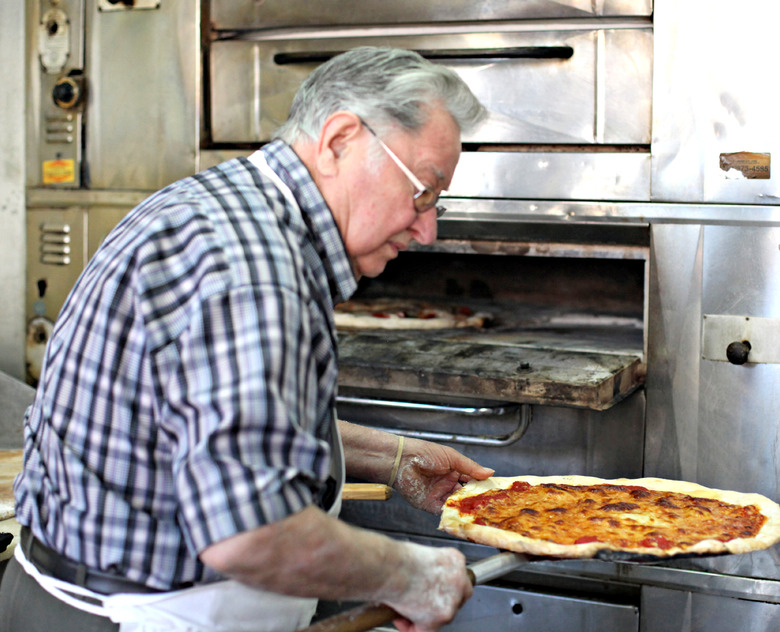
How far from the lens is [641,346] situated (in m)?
2.75

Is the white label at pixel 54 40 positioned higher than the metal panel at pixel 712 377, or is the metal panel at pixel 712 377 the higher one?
the white label at pixel 54 40

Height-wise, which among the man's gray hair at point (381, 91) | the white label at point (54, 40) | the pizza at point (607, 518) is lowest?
the pizza at point (607, 518)

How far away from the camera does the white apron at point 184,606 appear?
128cm

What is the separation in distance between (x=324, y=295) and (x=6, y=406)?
1904mm

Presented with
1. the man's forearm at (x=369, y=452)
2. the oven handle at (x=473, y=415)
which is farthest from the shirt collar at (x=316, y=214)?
the oven handle at (x=473, y=415)

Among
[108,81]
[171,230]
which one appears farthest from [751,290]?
[108,81]

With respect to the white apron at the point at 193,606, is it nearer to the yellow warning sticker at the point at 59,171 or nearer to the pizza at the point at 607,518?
the pizza at the point at 607,518

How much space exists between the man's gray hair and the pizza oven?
1044 millimetres

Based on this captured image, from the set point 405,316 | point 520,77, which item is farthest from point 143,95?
point 520,77

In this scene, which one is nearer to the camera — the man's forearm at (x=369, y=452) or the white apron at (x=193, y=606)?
the white apron at (x=193, y=606)

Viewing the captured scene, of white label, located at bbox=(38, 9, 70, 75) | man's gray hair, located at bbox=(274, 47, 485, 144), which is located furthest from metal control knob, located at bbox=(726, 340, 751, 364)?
white label, located at bbox=(38, 9, 70, 75)

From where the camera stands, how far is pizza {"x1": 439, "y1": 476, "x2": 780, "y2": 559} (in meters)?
1.61

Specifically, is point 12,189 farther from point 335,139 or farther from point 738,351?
point 738,351

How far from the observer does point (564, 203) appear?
2.61m
